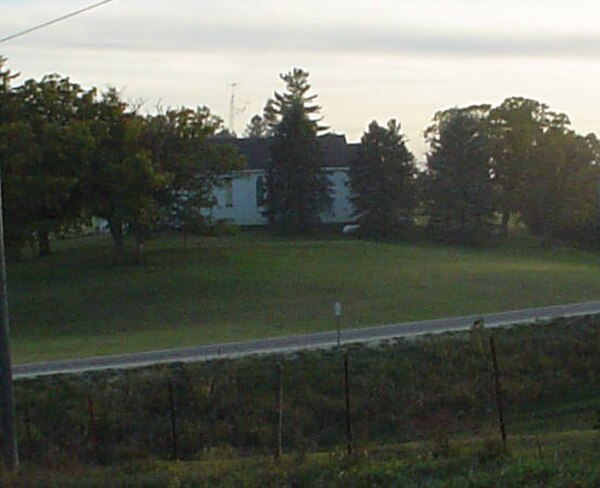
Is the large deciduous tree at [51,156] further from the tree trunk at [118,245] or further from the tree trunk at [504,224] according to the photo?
the tree trunk at [504,224]

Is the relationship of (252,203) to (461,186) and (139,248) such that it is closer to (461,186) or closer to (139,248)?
(461,186)

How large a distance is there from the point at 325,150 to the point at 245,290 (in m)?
40.2

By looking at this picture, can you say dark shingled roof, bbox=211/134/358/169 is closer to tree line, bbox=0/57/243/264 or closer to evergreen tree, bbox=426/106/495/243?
evergreen tree, bbox=426/106/495/243

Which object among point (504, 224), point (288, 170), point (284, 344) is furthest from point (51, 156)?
point (504, 224)

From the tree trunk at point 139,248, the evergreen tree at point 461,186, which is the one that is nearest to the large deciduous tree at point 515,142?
the evergreen tree at point 461,186

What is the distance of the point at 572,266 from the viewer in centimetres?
7300

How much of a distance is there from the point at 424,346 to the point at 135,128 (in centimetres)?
3150

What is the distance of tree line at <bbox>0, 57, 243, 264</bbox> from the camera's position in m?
58.5

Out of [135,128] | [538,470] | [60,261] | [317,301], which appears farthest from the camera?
[60,261]

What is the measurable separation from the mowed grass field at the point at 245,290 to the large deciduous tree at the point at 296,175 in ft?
35.6

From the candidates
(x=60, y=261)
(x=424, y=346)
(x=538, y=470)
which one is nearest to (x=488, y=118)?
(x=60, y=261)

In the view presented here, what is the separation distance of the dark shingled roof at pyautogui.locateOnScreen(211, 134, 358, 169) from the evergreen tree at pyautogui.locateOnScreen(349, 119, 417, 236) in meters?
6.15

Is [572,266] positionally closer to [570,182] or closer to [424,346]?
[570,182]

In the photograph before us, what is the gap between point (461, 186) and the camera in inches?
3516
